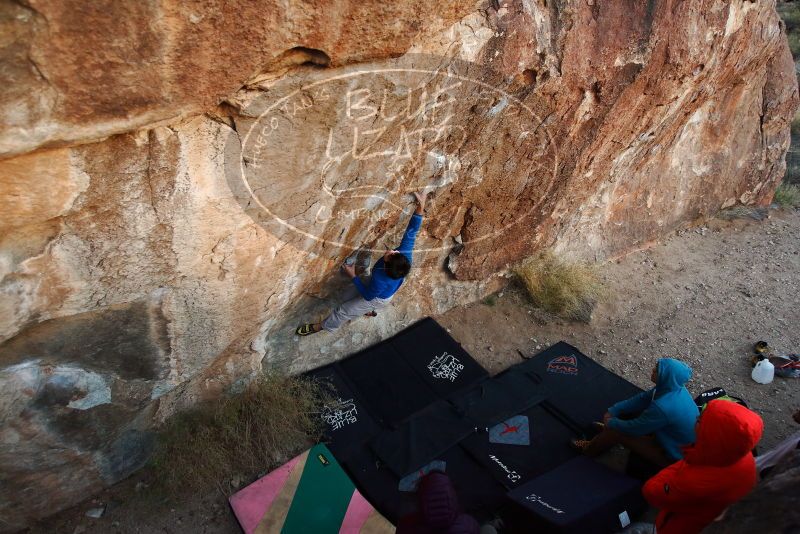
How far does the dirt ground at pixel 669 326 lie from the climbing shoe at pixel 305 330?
0.96 meters

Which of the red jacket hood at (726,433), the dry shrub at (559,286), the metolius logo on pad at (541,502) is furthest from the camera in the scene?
the dry shrub at (559,286)

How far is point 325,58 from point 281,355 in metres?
1.81

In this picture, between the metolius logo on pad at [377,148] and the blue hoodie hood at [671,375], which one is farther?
the blue hoodie hood at [671,375]

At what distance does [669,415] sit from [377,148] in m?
1.80

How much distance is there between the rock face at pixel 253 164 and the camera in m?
1.58

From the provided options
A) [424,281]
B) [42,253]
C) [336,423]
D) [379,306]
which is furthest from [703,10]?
[42,253]

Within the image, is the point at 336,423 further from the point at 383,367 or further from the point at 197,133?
the point at 197,133

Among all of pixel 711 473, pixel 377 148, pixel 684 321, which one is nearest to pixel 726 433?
pixel 711 473

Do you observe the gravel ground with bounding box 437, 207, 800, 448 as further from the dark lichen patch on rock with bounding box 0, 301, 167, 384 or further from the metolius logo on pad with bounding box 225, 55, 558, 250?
the dark lichen patch on rock with bounding box 0, 301, 167, 384

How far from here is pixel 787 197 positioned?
553cm

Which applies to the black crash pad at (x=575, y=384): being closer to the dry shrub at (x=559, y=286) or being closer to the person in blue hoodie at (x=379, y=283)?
the dry shrub at (x=559, y=286)

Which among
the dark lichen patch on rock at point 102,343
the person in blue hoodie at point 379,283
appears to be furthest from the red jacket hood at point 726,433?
the dark lichen patch on rock at point 102,343

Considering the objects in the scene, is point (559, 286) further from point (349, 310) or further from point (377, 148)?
point (377, 148)

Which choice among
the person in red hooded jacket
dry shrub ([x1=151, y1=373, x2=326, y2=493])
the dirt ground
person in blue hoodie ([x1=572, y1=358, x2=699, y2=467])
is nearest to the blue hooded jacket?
person in blue hoodie ([x1=572, y1=358, x2=699, y2=467])
